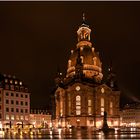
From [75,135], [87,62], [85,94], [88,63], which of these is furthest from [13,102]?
[75,135]

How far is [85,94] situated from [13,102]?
Result: 102ft

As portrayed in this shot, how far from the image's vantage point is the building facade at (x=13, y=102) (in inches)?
4097

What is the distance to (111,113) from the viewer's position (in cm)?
13600

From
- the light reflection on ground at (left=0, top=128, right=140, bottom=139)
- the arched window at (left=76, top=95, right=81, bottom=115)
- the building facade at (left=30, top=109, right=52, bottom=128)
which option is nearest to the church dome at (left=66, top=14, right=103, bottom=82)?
the arched window at (left=76, top=95, right=81, bottom=115)

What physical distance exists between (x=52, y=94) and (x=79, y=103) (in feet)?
98.7

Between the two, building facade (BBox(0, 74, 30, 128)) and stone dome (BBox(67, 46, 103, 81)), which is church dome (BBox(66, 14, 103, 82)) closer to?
stone dome (BBox(67, 46, 103, 81))

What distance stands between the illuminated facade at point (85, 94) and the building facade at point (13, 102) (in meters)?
21.1

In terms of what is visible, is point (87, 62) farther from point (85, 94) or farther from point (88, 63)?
point (85, 94)

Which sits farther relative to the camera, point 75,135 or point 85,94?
point 85,94

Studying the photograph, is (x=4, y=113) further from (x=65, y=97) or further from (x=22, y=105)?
(x=65, y=97)

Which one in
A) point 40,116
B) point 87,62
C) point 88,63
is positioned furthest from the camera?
point 40,116

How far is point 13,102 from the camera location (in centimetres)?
10712

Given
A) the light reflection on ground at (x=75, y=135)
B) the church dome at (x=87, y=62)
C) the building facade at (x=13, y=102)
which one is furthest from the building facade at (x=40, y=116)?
the light reflection on ground at (x=75, y=135)

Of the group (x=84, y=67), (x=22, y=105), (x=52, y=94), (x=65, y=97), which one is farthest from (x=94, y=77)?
(x=22, y=105)
